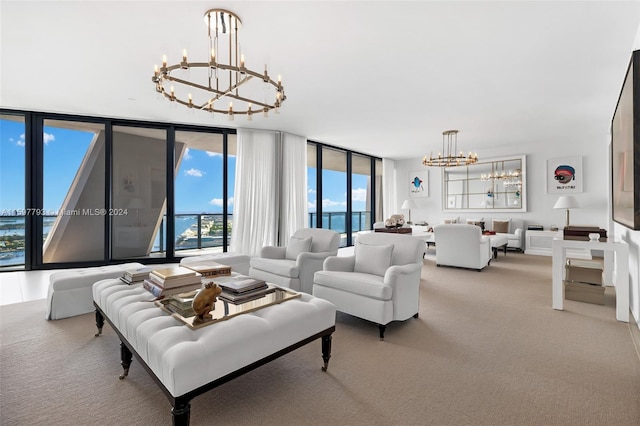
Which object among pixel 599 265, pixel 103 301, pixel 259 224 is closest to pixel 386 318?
pixel 103 301

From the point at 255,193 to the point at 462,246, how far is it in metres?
4.11

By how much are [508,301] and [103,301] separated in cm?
425

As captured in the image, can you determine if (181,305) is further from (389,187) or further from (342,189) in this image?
(389,187)

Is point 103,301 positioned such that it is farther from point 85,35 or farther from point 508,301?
point 508,301

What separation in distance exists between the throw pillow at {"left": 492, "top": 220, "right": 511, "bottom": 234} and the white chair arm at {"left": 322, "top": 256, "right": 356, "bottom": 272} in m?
6.05

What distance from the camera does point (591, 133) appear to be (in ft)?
20.8

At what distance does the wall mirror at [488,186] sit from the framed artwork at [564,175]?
0.54 m

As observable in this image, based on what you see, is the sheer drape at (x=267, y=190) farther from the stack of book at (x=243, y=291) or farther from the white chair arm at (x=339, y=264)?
the stack of book at (x=243, y=291)

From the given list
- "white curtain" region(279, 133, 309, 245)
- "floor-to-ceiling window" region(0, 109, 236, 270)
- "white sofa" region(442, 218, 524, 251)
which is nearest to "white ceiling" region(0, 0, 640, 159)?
"floor-to-ceiling window" region(0, 109, 236, 270)

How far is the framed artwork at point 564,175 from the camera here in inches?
275

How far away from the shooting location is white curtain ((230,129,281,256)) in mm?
5941

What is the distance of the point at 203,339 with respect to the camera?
5.01 ft

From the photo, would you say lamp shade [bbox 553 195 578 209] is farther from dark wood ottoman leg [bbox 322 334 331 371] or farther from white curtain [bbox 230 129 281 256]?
dark wood ottoman leg [bbox 322 334 331 371]

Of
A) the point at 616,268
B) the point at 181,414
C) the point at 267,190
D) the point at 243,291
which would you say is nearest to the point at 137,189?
the point at 267,190
